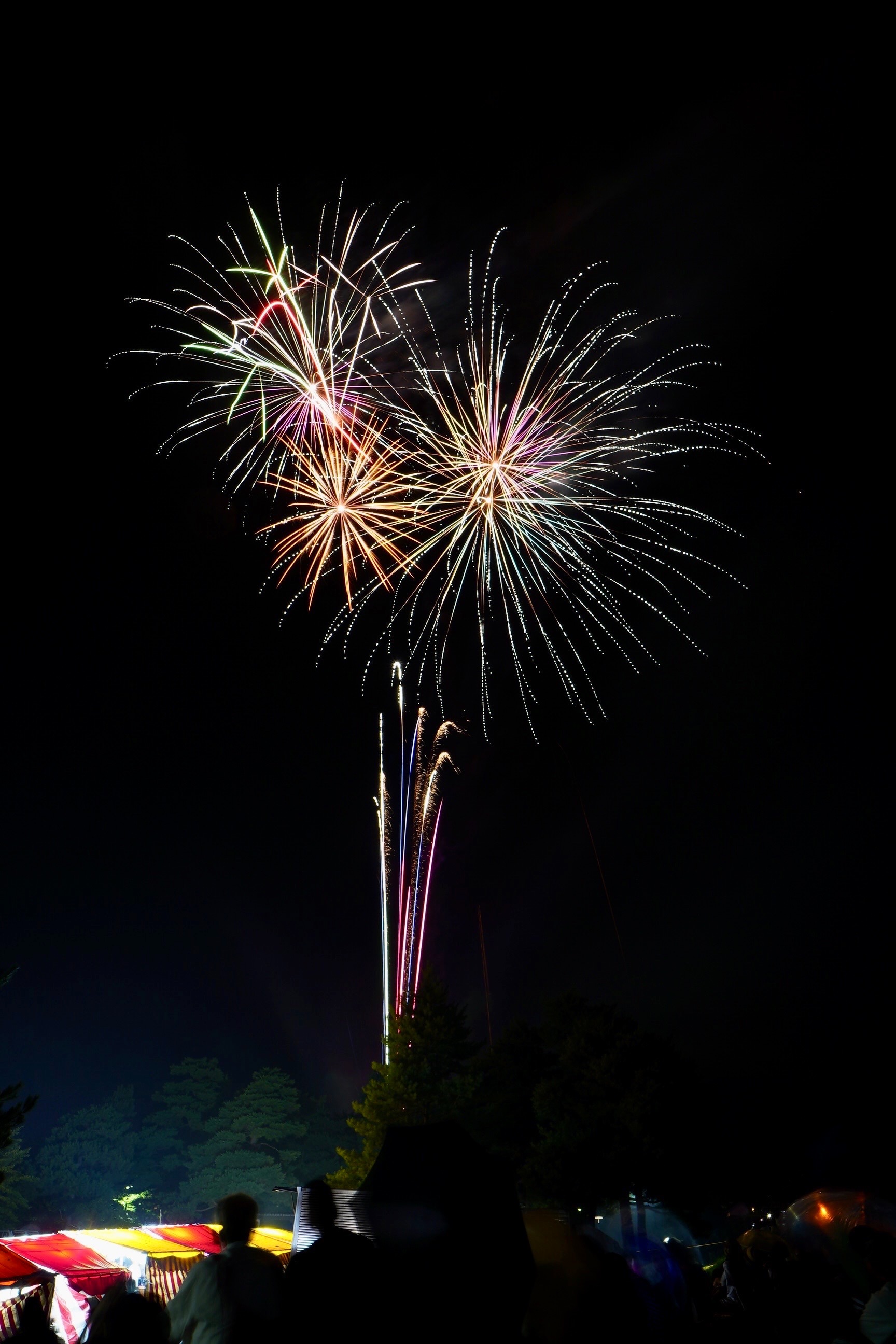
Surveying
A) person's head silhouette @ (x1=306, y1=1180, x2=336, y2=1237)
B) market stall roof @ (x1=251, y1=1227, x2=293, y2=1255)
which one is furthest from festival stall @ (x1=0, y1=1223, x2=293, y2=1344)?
person's head silhouette @ (x1=306, y1=1180, x2=336, y2=1237)

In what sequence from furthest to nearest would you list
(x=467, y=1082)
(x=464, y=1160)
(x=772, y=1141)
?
(x=772, y=1141) < (x=467, y=1082) < (x=464, y=1160)

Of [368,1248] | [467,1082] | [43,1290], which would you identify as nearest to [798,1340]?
[368,1248]

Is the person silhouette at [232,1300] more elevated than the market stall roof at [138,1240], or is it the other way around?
the market stall roof at [138,1240]

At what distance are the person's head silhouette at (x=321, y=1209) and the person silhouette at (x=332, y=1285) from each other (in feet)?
1.16

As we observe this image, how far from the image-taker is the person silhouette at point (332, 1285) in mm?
2830

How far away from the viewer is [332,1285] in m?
2.86

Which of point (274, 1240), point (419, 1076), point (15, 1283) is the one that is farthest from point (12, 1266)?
point (419, 1076)

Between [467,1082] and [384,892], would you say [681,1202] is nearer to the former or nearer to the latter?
[467,1082]

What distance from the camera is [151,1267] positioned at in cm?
1430

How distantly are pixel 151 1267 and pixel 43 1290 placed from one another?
11.9 ft

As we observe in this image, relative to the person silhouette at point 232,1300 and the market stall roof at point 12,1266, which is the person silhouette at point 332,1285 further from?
the market stall roof at point 12,1266

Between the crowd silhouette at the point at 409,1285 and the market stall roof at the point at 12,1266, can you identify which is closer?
the crowd silhouette at the point at 409,1285

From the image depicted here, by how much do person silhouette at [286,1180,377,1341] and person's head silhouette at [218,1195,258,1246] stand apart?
31.8 inches

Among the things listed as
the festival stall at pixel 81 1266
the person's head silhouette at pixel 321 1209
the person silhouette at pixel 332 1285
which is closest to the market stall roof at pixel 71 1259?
the festival stall at pixel 81 1266
